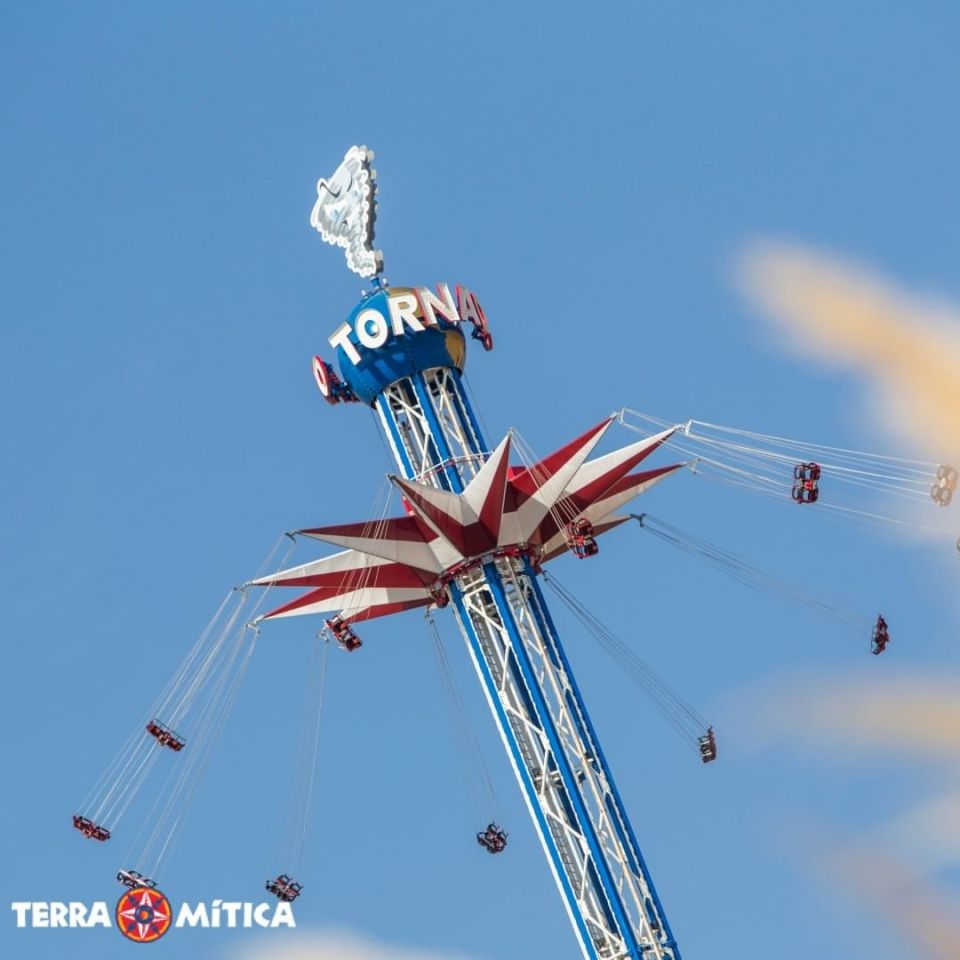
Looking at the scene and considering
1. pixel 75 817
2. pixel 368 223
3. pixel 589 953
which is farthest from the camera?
pixel 368 223

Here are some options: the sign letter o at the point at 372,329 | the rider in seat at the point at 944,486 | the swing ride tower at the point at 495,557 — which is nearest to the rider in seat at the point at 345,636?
the swing ride tower at the point at 495,557

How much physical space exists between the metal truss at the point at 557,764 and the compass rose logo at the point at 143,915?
41.1 ft

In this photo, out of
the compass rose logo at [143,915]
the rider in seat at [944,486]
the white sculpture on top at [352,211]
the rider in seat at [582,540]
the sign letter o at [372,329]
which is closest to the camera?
the rider in seat at [944,486]

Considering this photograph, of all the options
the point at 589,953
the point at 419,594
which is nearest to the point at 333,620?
the point at 419,594

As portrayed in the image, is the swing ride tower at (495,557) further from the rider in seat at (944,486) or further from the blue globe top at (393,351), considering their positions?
the rider in seat at (944,486)

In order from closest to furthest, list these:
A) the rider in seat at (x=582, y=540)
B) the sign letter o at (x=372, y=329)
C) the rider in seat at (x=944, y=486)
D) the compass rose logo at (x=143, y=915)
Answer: the rider in seat at (x=944, y=486) → the rider in seat at (x=582, y=540) → the compass rose logo at (x=143, y=915) → the sign letter o at (x=372, y=329)

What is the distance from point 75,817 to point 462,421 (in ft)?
58.8

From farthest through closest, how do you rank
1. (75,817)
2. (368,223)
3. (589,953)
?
(368,223) → (75,817) → (589,953)

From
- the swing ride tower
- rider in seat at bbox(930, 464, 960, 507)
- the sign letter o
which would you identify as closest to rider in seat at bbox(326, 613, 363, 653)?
the swing ride tower

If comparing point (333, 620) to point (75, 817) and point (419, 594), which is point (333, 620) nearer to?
point (419, 594)

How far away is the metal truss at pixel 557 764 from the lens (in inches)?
2724

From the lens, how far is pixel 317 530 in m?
69.9

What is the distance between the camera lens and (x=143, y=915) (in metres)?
74.2

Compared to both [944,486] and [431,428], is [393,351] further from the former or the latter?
[944,486]
